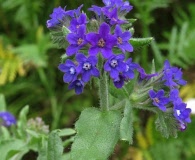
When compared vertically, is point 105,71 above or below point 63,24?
below

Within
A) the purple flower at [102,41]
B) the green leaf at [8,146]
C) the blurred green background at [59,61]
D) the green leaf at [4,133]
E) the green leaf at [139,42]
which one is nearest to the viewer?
the purple flower at [102,41]

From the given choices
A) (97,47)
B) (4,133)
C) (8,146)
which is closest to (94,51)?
(97,47)

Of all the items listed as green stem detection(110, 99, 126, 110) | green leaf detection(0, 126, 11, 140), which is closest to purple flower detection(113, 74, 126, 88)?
green stem detection(110, 99, 126, 110)

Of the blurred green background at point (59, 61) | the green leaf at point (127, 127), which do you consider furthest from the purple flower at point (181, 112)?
the blurred green background at point (59, 61)

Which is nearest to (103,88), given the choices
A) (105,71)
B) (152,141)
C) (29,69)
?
(105,71)

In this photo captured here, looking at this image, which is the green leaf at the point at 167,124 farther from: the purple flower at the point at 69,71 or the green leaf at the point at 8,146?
the green leaf at the point at 8,146

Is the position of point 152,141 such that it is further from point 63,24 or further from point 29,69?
point 63,24
